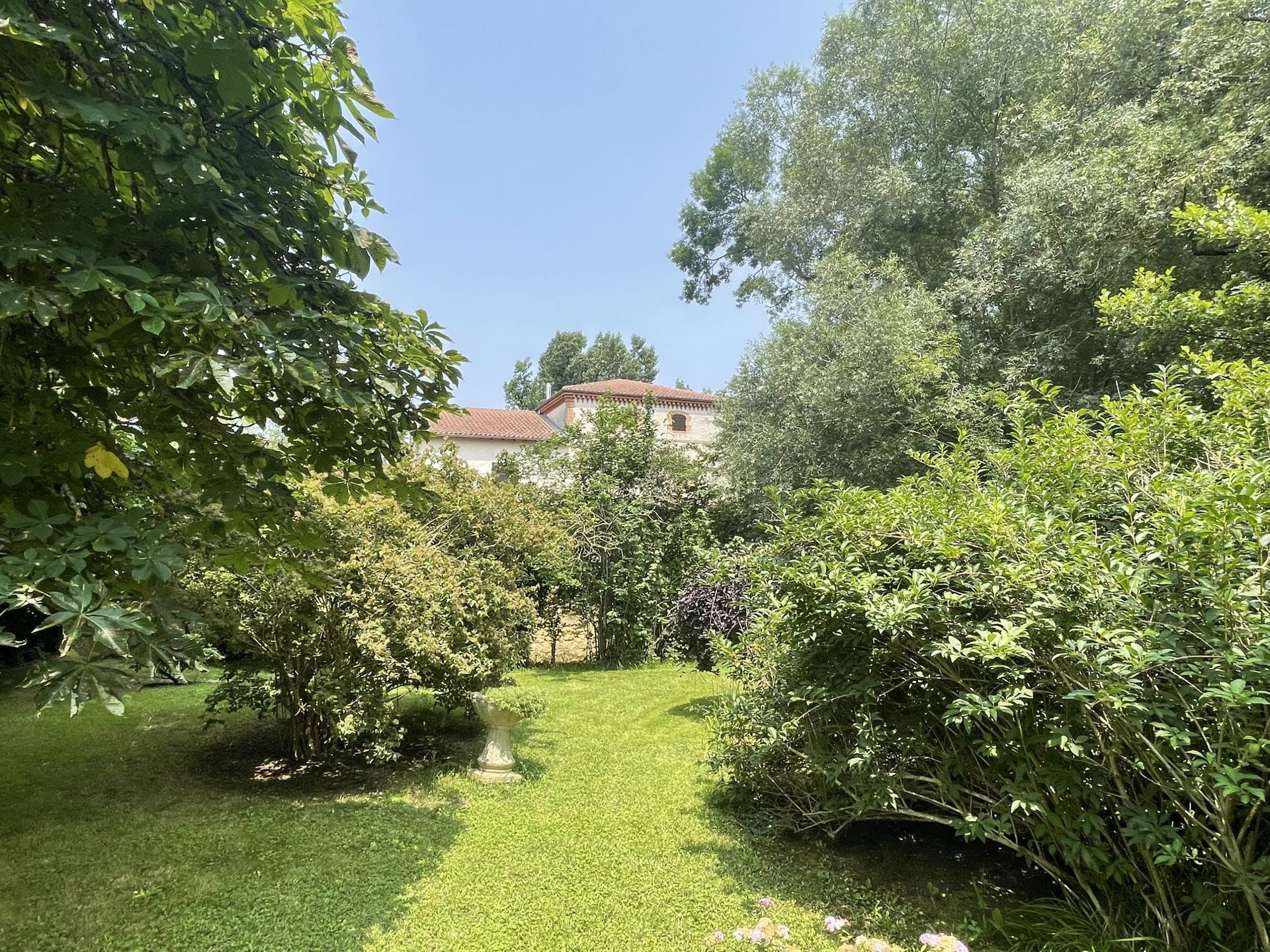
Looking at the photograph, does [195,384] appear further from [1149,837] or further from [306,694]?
[1149,837]

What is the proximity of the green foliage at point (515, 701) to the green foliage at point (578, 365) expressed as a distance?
3722cm

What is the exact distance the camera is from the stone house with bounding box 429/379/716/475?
25.8m

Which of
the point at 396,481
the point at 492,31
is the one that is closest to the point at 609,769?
the point at 396,481

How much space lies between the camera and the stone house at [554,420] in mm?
25766

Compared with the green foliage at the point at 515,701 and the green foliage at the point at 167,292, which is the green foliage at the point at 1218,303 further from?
the green foliage at the point at 515,701

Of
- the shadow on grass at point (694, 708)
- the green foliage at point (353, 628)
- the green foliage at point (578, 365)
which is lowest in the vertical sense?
the shadow on grass at point (694, 708)

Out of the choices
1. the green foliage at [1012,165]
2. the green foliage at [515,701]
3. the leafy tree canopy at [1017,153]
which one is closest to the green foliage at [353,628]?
the green foliage at [515,701]

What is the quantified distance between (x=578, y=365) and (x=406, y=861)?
40.4 meters

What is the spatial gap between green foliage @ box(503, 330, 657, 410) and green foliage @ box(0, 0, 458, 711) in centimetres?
3938

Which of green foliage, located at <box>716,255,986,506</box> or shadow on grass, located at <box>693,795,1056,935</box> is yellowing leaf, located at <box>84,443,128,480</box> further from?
green foliage, located at <box>716,255,986,506</box>

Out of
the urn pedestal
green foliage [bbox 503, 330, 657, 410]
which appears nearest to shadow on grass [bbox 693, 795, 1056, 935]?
the urn pedestal

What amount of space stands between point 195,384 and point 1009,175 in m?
10.3

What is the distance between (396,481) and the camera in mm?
2773

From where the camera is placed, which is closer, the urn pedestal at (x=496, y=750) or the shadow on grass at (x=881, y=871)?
the shadow on grass at (x=881, y=871)
